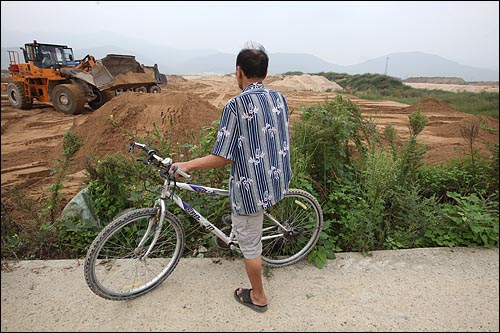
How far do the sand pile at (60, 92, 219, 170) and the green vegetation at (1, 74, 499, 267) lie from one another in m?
4.32

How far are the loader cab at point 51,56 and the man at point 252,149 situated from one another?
9.74m

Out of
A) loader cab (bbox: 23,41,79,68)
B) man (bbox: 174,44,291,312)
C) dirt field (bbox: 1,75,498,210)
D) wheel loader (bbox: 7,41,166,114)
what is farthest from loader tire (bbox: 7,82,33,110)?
man (bbox: 174,44,291,312)

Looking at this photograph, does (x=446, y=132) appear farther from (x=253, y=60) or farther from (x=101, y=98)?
(x=101, y=98)

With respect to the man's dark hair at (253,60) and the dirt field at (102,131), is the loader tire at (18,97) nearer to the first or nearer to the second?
the dirt field at (102,131)

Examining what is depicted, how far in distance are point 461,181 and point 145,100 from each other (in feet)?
26.6

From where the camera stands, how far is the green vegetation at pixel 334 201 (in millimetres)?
2834

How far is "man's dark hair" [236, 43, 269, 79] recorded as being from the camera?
1.76 meters

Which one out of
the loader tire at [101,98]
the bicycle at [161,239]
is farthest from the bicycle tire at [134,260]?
the loader tire at [101,98]

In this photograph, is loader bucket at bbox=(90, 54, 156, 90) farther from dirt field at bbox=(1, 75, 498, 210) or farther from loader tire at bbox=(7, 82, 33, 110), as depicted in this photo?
loader tire at bbox=(7, 82, 33, 110)

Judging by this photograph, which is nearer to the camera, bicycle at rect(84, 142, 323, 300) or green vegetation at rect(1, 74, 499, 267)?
bicycle at rect(84, 142, 323, 300)

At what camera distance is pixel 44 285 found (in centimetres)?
237

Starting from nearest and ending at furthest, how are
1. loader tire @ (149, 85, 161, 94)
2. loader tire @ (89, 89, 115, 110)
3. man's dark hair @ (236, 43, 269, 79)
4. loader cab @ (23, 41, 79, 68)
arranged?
man's dark hair @ (236, 43, 269, 79), loader cab @ (23, 41, 79, 68), loader tire @ (89, 89, 115, 110), loader tire @ (149, 85, 161, 94)

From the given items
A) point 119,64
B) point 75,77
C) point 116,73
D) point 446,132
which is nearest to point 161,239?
point 116,73

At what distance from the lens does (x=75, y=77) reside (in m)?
10.5
